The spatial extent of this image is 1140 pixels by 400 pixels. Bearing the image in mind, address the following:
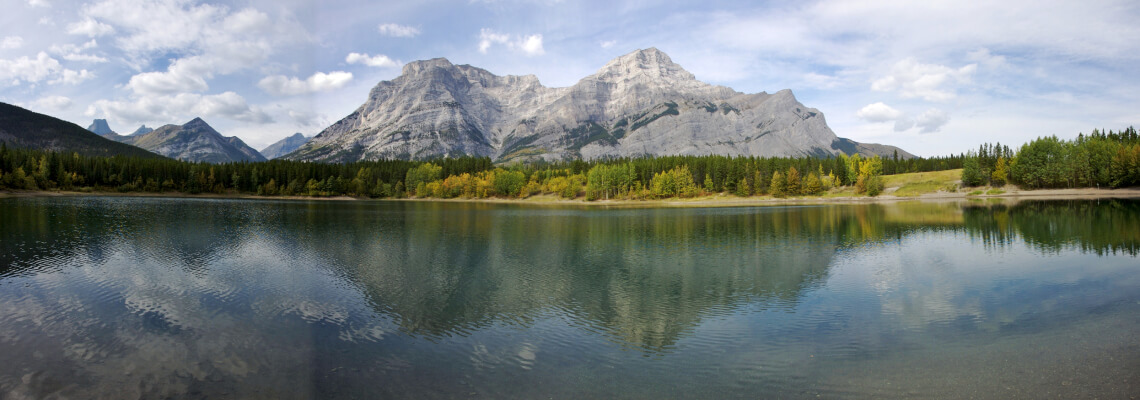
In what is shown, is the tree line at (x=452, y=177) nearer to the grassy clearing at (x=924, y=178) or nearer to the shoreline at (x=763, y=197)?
the shoreline at (x=763, y=197)

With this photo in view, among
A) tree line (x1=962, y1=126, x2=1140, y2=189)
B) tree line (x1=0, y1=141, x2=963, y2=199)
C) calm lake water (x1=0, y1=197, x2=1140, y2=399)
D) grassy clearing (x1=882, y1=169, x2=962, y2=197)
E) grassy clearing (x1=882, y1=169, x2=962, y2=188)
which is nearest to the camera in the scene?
calm lake water (x1=0, y1=197, x2=1140, y2=399)

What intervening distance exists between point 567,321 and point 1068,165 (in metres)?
155

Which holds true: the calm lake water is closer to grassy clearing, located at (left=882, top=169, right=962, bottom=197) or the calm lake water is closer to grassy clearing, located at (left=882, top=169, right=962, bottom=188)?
grassy clearing, located at (left=882, top=169, right=962, bottom=197)

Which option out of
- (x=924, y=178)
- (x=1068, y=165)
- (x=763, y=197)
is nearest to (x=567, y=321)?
(x=763, y=197)

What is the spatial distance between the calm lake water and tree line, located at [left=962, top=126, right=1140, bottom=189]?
100803 millimetres

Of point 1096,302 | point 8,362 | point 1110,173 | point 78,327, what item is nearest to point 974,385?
point 1096,302

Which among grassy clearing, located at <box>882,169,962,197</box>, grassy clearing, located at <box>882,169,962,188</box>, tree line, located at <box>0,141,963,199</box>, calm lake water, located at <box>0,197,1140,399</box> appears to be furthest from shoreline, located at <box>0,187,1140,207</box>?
calm lake water, located at <box>0,197,1140,399</box>

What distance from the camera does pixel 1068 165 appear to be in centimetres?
11712

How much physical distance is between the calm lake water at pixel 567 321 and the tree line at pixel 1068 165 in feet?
331

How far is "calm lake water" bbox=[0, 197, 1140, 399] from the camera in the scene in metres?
13.3

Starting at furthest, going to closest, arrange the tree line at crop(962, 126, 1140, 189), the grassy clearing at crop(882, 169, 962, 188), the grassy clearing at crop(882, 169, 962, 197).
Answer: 1. the grassy clearing at crop(882, 169, 962, 188)
2. the grassy clearing at crop(882, 169, 962, 197)
3. the tree line at crop(962, 126, 1140, 189)

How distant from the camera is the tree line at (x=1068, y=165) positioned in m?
108

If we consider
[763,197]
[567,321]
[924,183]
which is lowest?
[567,321]

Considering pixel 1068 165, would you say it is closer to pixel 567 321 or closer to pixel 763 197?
pixel 763 197
